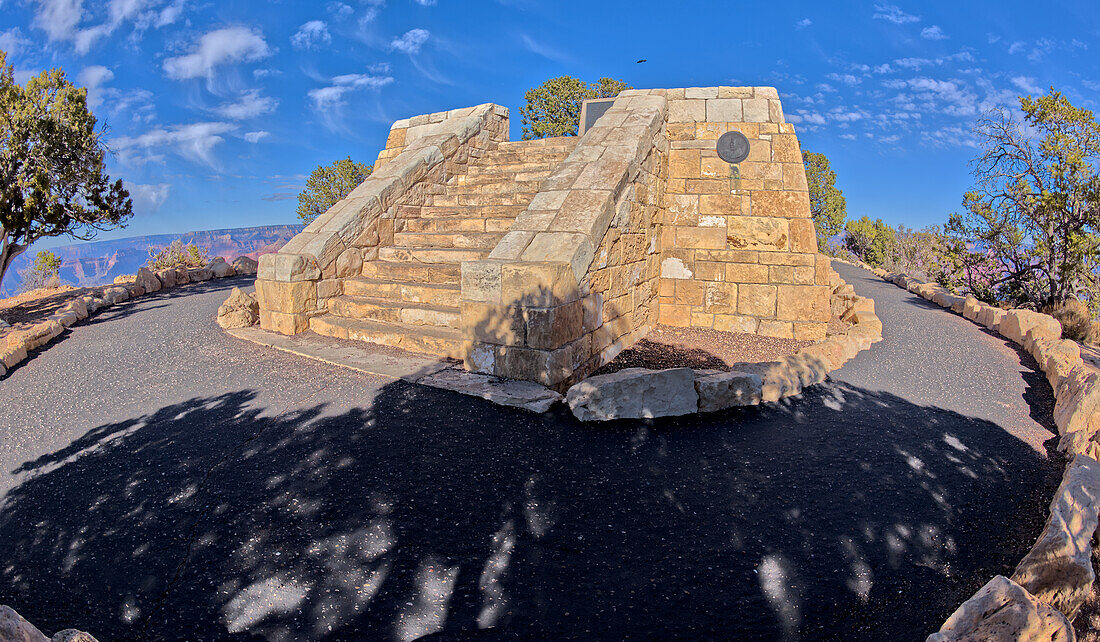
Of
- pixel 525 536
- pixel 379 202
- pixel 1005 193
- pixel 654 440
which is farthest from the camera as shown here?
pixel 1005 193

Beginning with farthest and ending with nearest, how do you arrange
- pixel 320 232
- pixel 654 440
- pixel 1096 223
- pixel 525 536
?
pixel 1096 223 → pixel 320 232 → pixel 654 440 → pixel 525 536

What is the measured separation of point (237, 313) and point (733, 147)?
6.23 metres

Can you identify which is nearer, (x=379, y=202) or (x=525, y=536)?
(x=525, y=536)

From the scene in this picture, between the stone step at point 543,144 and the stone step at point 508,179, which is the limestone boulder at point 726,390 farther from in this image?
the stone step at point 543,144

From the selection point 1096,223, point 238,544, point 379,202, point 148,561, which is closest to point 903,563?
point 238,544

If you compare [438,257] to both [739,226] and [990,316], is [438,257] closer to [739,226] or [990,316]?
[739,226]

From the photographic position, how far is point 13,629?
1.59 metres

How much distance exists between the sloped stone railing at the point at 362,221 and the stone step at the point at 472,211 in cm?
24

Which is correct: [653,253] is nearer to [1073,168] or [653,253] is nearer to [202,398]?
[202,398]

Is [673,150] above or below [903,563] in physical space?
above

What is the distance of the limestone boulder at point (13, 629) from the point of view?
157 centimetres

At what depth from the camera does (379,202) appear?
22.6ft

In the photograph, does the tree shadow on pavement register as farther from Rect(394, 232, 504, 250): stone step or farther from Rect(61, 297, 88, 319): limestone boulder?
Rect(61, 297, 88, 319): limestone boulder

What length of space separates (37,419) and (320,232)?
313 centimetres
